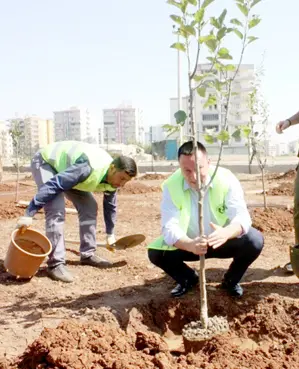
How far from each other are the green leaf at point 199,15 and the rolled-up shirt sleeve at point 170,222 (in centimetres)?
115

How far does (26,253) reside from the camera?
12.1ft

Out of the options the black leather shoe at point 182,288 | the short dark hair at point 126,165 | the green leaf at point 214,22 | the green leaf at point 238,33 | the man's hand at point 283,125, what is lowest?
the black leather shoe at point 182,288

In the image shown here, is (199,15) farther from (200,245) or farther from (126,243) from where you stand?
(126,243)

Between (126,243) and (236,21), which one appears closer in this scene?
(236,21)

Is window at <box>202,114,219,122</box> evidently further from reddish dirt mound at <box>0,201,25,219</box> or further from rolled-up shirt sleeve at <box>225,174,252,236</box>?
rolled-up shirt sleeve at <box>225,174,252,236</box>

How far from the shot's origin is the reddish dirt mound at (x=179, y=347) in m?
2.35

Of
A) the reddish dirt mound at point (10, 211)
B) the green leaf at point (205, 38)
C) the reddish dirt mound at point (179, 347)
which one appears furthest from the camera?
the reddish dirt mound at point (10, 211)

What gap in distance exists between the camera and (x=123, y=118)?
376 feet

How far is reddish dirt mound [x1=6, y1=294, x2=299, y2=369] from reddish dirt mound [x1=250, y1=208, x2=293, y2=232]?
2.60 meters

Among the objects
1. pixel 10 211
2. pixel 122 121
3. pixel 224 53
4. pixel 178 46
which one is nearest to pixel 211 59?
pixel 224 53

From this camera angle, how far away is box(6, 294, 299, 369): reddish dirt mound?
2348 mm

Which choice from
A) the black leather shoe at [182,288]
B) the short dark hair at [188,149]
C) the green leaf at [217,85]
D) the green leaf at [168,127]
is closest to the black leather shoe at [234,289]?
the black leather shoe at [182,288]

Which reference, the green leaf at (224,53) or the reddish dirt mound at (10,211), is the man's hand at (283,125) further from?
the reddish dirt mound at (10,211)

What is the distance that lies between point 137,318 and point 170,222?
0.68 metres
